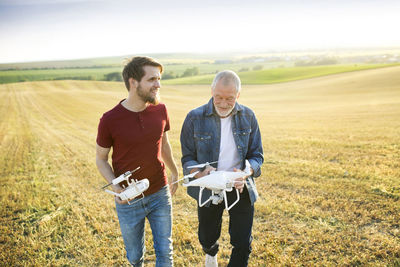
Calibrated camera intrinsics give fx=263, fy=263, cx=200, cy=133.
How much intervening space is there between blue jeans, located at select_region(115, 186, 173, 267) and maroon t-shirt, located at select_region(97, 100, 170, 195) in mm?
157

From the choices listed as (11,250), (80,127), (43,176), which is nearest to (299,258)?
(11,250)

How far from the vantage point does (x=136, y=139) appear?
9.28 ft

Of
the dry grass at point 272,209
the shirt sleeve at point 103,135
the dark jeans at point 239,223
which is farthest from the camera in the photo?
the dry grass at point 272,209

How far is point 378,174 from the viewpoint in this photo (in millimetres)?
6609

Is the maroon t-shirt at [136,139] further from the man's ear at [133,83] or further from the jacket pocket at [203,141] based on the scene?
the jacket pocket at [203,141]

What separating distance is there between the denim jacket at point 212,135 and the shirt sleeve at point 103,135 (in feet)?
2.89

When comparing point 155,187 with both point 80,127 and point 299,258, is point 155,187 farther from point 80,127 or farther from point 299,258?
point 80,127

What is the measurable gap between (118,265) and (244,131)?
9.18 feet

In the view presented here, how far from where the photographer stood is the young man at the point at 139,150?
277cm

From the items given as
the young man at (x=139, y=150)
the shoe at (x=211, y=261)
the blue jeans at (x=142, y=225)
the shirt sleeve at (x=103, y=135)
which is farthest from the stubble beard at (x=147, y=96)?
the shoe at (x=211, y=261)

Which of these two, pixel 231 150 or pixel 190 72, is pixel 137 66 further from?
pixel 190 72

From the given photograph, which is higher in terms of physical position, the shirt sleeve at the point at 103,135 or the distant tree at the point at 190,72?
the distant tree at the point at 190,72

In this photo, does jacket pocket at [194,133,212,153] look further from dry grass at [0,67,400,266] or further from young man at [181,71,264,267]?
dry grass at [0,67,400,266]

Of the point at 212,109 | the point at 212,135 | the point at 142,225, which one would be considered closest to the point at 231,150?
the point at 212,135
